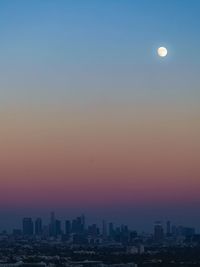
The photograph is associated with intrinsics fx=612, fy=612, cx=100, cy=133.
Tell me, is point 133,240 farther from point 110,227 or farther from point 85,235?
point 110,227

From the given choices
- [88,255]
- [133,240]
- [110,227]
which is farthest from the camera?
[110,227]

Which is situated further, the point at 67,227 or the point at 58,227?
the point at 67,227

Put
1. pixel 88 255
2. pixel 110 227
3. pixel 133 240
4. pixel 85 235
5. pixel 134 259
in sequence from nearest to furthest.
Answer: pixel 134 259
pixel 88 255
pixel 133 240
pixel 85 235
pixel 110 227

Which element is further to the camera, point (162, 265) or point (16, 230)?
point (16, 230)

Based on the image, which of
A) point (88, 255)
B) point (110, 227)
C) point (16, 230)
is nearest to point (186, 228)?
point (110, 227)

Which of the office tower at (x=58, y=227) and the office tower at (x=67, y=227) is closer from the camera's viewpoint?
the office tower at (x=58, y=227)

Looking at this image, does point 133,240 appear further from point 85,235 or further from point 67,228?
point 67,228

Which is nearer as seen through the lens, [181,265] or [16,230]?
[181,265]

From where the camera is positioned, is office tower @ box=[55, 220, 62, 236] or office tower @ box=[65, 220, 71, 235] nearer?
office tower @ box=[55, 220, 62, 236]

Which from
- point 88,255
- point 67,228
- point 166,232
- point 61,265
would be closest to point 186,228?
point 166,232
